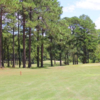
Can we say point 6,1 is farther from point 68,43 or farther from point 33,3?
point 68,43

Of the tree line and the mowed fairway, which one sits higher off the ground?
the tree line

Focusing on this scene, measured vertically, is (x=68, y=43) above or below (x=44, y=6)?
below

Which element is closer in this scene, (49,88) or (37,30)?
(49,88)

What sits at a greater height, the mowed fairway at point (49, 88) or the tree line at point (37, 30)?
the tree line at point (37, 30)

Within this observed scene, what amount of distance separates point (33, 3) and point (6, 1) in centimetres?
705

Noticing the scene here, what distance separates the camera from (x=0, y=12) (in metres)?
27.9

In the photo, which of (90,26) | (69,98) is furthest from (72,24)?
(69,98)

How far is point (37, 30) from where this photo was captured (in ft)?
124

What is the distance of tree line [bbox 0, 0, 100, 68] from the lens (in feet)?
102

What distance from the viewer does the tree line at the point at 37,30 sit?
31048mm

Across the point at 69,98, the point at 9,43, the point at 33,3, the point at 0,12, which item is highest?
the point at 33,3

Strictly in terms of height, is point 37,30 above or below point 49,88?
above

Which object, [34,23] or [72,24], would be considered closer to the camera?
[34,23]

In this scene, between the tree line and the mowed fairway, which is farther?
the tree line
